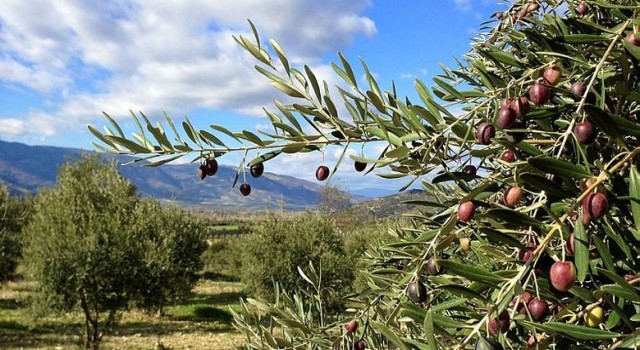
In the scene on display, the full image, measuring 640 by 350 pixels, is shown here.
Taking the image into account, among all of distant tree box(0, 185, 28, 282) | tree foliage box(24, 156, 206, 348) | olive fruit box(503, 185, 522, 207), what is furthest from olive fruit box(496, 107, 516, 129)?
distant tree box(0, 185, 28, 282)

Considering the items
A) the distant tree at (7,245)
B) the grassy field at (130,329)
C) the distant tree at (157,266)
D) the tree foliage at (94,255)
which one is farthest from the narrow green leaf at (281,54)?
A: the distant tree at (7,245)

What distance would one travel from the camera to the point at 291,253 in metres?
24.8

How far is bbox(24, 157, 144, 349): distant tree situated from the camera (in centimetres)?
1786

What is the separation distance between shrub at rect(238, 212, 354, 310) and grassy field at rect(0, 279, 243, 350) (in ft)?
7.38

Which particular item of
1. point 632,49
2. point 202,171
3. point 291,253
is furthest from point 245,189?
point 291,253

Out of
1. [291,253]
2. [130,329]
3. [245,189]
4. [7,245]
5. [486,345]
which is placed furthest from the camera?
[7,245]

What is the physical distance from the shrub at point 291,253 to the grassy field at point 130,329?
225 cm

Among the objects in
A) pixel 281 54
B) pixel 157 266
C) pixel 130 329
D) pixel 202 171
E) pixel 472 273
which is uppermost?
pixel 281 54

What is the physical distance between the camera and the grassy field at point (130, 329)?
19406 mm

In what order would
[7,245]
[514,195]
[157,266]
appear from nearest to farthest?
[514,195]
[157,266]
[7,245]

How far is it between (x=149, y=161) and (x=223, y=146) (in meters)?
0.22

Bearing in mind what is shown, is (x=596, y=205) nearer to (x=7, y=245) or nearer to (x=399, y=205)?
(x=399, y=205)

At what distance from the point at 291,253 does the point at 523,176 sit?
954 inches

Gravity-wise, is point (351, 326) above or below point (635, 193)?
below
